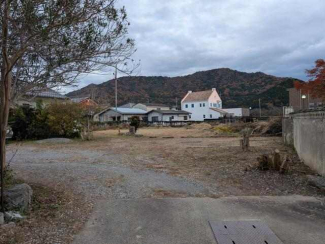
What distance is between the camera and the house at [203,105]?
5729cm

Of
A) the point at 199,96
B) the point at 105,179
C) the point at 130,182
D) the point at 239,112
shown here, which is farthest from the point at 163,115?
the point at 130,182

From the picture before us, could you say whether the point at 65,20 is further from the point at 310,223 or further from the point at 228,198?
the point at 310,223

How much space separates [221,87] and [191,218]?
80.6 meters

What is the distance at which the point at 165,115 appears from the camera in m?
49.6

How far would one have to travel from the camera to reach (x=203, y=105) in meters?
58.6

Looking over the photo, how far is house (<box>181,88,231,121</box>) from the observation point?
57294 mm

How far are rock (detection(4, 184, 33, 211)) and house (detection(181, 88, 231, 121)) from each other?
53247 mm

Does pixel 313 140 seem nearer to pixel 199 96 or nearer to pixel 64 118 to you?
pixel 64 118

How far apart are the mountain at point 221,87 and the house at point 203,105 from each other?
13.4 meters

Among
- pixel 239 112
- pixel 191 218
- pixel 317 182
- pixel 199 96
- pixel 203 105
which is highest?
pixel 199 96

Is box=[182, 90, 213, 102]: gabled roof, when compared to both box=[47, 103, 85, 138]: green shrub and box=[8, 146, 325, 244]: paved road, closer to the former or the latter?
box=[47, 103, 85, 138]: green shrub

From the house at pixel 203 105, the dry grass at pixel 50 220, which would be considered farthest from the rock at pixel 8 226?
the house at pixel 203 105

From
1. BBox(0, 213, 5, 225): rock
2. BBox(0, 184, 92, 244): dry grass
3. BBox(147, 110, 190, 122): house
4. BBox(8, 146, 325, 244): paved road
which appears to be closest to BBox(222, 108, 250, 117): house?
BBox(147, 110, 190, 122): house

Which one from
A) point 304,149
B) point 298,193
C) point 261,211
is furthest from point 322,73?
point 261,211
